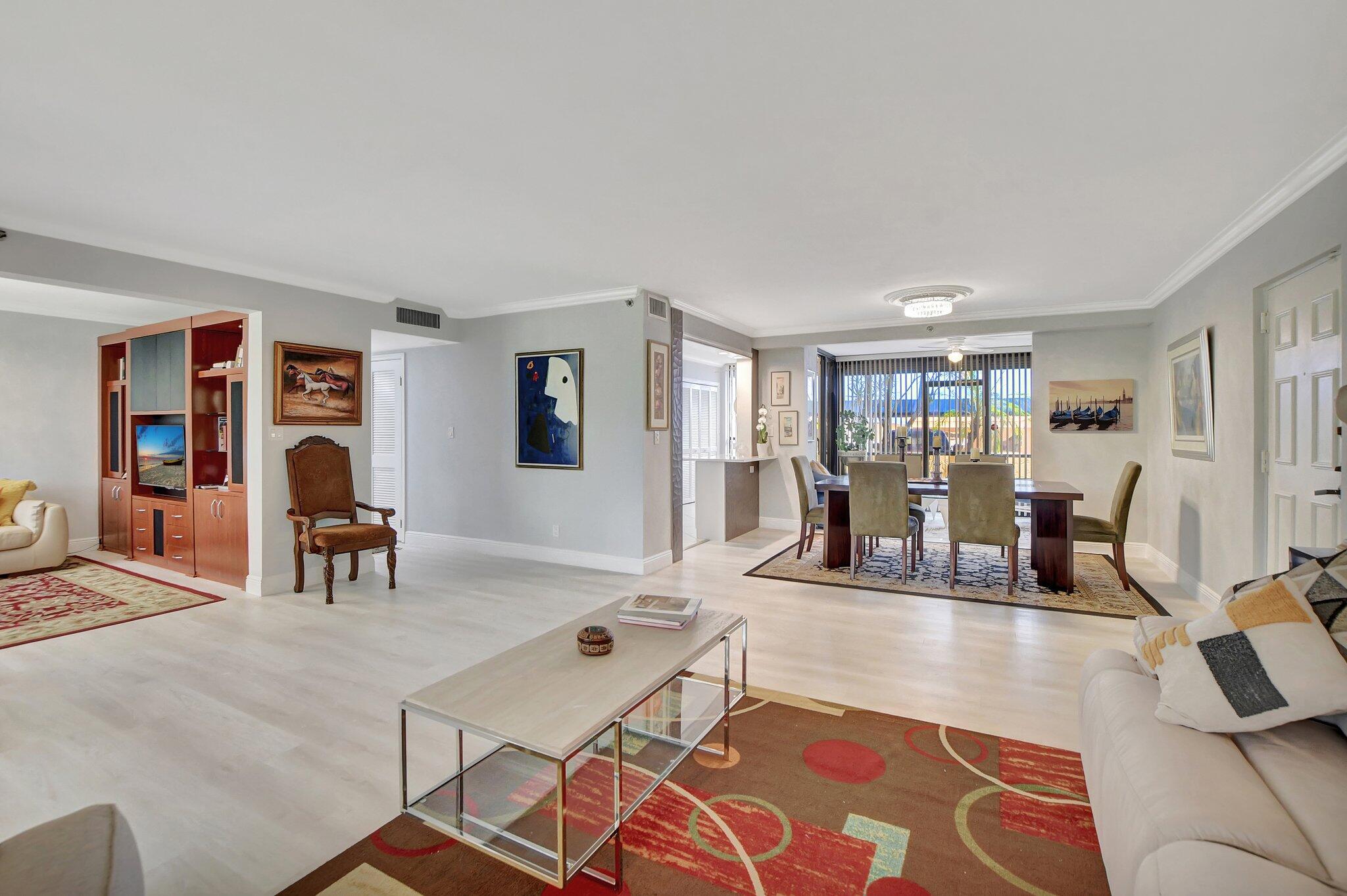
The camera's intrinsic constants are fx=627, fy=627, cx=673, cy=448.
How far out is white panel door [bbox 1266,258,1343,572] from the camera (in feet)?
9.55

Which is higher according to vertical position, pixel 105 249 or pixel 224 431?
pixel 105 249

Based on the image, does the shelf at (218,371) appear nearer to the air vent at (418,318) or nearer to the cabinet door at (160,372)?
the cabinet door at (160,372)

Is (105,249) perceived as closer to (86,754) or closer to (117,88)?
(117,88)

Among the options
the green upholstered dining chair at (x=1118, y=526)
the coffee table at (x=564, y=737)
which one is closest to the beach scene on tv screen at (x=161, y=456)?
the coffee table at (x=564, y=737)

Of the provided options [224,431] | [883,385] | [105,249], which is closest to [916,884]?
[105,249]

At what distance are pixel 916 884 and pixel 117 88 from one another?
3.62 m

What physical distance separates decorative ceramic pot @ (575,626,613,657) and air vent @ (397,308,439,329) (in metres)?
4.57

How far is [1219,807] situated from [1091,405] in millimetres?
6318

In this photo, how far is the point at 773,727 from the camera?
104 inches

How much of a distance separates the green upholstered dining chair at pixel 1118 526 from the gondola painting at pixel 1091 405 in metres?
1.77

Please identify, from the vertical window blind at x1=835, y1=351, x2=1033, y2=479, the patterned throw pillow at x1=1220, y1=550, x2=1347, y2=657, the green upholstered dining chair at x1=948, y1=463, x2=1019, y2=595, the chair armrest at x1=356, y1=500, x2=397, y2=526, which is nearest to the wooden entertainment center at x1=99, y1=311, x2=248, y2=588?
the chair armrest at x1=356, y1=500, x2=397, y2=526

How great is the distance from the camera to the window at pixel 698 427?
951 cm

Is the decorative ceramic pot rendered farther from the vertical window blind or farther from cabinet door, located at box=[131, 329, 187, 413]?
the vertical window blind

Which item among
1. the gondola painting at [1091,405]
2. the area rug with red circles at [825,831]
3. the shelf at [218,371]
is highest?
the shelf at [218,371]
